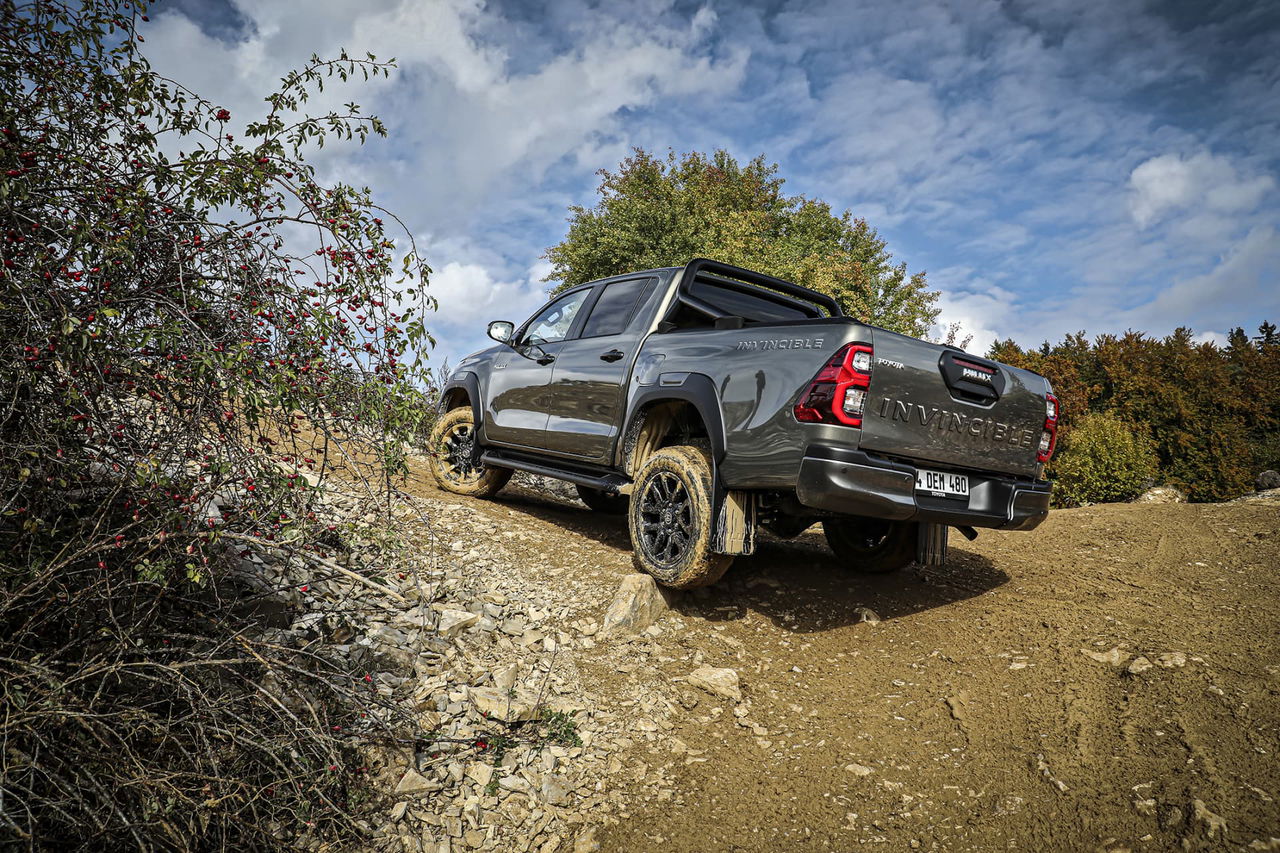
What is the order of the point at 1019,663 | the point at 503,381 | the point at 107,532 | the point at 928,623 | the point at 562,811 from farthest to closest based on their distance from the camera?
the point at 503,381 < the point at 928,623 < the point at 1019,663 < the point at 562,811 < the point at 107,532

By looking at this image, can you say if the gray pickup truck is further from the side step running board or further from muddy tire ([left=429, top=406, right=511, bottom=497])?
muddy tire ([left=429, top=406, right=511, bottom=497])

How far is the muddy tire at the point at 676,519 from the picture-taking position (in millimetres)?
3842

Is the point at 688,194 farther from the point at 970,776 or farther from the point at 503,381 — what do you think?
the point at 970,776

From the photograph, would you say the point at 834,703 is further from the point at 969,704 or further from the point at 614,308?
the point at 614,308

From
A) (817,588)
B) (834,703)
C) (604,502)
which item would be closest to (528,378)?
(604,502)

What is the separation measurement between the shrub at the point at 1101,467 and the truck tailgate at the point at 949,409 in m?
5.85

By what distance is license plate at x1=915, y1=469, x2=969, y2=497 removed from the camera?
341 centimetres

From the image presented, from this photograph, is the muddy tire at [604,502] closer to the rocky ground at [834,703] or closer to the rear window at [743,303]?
the rocky ground at [834,703]

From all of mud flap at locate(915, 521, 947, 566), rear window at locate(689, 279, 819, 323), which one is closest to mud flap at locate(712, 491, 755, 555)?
mud flap at locate(915, 521, 947, 566)

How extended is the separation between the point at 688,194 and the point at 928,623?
55.6 feet

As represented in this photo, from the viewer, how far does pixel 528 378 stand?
5730mm

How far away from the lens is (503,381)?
607cm

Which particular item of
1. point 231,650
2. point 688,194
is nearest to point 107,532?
point 231,650

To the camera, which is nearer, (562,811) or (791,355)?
(562,811)
